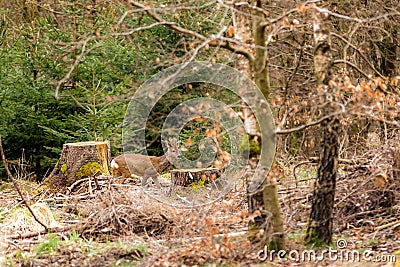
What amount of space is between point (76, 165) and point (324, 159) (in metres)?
5.01

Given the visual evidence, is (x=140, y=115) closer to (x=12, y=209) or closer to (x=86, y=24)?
(x=86, y=24)

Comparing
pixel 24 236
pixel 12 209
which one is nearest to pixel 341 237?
Result: pixel 24 236

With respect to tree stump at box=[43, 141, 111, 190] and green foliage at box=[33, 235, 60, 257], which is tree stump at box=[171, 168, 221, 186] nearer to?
tree stump at box=[43, 141, 111, 190]

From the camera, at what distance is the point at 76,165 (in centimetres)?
919

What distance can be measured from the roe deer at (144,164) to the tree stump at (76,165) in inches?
22.2

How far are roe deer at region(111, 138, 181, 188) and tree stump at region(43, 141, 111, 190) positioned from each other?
1.85ft

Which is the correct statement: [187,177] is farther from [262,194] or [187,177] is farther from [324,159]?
[324,159]

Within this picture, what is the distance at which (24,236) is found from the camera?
6.61 m

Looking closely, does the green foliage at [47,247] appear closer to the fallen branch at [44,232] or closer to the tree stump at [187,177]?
the fallen branch at [44,232]

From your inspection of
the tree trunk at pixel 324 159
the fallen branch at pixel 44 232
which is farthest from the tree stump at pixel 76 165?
the tree trunk at pixel 324 159

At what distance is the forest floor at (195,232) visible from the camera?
5395mm

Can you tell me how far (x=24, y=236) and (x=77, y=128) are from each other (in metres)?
6.11

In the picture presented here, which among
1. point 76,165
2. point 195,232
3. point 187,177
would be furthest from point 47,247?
point 187,177

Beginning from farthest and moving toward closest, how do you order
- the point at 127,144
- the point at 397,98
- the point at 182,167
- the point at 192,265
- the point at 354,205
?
the point at 127,144
the point at 182,167
the point at 397,98
the point at 354,205
the point at 192,265
